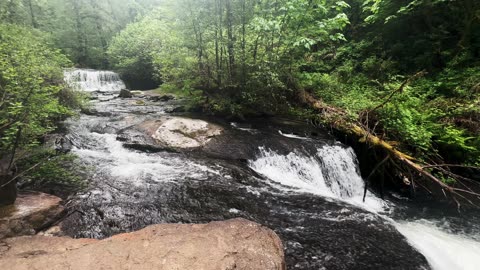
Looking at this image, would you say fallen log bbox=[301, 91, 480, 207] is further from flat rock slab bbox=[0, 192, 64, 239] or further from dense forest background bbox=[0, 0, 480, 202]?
flat rock slab bbox=[0, 192, 64, 239]

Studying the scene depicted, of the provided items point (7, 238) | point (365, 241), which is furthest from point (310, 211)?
point (7, 238)

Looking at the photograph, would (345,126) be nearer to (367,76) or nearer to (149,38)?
(367,76)

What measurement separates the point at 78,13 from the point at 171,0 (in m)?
27.6

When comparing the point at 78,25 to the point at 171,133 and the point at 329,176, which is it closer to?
the point at 171,133

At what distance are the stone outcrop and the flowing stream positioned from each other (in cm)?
35

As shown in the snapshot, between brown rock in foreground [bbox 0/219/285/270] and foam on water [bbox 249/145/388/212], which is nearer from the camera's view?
brown rock in foreground [bbox 0/219/285/270]

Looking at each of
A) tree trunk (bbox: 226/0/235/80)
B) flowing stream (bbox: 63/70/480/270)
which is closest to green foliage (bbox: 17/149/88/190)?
flowing stream (bbox: 63/70/480/270)

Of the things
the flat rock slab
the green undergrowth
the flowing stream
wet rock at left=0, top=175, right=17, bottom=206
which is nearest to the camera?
Result: the flat rock slab

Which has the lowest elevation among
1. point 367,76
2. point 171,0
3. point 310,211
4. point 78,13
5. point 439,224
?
point 439,224

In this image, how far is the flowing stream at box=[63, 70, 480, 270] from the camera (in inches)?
154

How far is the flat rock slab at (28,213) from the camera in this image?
10.9ft

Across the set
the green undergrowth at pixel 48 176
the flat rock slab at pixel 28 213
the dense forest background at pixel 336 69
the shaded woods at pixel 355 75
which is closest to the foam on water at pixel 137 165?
the green undergrowth at pixel 48 176

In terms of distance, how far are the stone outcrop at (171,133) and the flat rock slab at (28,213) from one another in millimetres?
3126

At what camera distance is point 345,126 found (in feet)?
26.7
